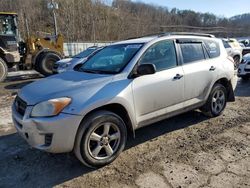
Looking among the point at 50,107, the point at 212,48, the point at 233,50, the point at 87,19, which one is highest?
the point at 87,19

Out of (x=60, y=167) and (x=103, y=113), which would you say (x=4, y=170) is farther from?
(x=103, y=113)

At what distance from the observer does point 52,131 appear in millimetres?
3223

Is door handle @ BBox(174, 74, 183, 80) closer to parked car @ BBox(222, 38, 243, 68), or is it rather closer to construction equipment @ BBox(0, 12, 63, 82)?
construction equipment @ BBox(0, 12, 63, 82)

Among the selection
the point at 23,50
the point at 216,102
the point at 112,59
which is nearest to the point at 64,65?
the point at 23,50

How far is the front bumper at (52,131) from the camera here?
322 cm

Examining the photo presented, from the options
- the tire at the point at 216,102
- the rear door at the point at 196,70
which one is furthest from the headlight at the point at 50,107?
the tire at the point at 216,102

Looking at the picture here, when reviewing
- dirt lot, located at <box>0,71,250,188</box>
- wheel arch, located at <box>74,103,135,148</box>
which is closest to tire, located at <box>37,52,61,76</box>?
dirt lot, located at <box>0,71,250,188</box>

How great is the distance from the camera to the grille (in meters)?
3.56

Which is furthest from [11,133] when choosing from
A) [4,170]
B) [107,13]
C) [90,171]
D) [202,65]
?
[107,13]

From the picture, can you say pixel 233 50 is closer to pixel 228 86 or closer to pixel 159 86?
pixel 228 86

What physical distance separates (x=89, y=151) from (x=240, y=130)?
113 inches

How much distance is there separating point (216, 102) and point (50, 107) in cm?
349

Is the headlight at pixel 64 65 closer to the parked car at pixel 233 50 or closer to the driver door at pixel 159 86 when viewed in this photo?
the driver door at pixel 159 86

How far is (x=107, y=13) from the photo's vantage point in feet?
122
